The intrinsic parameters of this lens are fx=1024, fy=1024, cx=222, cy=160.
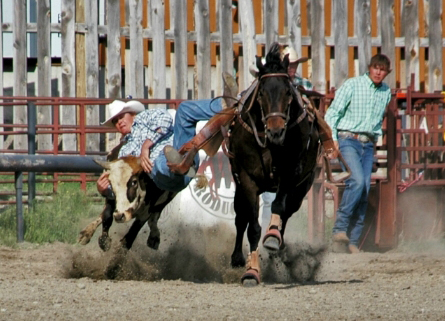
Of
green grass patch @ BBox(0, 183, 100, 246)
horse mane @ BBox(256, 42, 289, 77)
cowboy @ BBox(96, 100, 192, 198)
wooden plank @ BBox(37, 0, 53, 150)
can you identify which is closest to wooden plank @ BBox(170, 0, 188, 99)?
wooden plank @ BBox(37, 0, 53, 150)

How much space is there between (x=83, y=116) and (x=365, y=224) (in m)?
3.74

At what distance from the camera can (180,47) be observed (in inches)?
555

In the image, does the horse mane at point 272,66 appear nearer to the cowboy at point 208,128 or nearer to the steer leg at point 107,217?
the cowboy at point 208,128

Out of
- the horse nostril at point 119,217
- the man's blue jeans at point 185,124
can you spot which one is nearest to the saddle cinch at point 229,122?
the man's blue jeans at point 185,124

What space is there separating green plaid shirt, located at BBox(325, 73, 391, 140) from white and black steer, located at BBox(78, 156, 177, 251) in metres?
2.51

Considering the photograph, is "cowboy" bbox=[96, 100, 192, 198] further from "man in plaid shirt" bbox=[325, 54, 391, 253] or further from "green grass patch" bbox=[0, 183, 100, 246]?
"man in plaid shirt" bbox=[325, 54, 391, 253]

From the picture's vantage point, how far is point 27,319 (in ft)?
20.1

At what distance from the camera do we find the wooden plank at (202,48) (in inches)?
553

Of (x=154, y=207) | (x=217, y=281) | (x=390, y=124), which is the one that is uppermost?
(x=390, y=124)

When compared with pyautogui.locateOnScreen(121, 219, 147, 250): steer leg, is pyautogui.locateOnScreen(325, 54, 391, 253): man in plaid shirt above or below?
above

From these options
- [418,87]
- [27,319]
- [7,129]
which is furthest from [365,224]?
[27,319]

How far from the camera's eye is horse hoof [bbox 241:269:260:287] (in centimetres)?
811

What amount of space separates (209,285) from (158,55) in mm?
6351

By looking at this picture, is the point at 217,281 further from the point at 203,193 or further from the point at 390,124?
the point at 390,124
